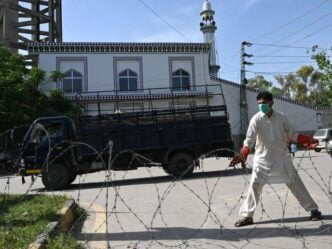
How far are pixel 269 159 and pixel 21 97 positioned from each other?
72.4 ft

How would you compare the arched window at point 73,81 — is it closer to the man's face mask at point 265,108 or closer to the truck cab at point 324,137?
the truck cab at point 324,137

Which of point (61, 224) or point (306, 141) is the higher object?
point (306, 141)

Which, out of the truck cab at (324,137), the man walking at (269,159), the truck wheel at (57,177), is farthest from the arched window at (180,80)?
the man walking at (269,159)

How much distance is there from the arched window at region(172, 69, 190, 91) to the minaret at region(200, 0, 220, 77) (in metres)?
5.13

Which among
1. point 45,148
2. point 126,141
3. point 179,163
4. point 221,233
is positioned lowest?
point 221,233

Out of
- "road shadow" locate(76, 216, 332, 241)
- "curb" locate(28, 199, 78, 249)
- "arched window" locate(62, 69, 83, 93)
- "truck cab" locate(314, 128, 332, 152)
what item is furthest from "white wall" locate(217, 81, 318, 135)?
"road shadow" locate(76, 216, 332, 241)

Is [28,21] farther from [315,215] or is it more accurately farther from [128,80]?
[315,215]

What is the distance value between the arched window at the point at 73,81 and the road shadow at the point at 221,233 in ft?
86.8

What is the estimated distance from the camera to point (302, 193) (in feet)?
23.4

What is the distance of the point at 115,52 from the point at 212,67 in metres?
9.76

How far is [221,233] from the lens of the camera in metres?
6.74

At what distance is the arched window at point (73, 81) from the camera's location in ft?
108

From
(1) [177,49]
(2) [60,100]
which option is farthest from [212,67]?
(2) [60,100]

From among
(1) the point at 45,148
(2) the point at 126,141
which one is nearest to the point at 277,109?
(2) the point at 126,141
